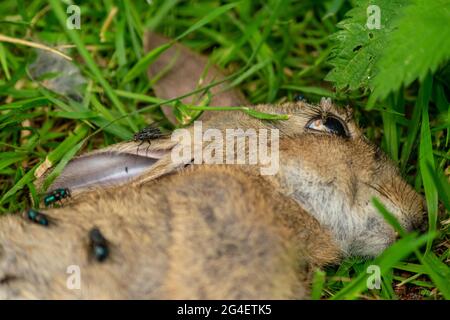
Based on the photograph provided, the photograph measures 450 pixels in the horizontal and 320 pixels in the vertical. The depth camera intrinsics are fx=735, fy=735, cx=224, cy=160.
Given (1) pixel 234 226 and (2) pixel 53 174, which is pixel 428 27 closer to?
(1) pixel 234 226

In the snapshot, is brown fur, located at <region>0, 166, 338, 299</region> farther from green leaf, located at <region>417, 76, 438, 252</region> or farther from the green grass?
green leaf, located at <region>417, 76, 438, 252</region>

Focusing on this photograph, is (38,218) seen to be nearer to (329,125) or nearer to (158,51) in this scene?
(329,125)

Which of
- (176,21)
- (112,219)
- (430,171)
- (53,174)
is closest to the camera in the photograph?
(112,219)

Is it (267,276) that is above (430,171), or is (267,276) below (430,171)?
below

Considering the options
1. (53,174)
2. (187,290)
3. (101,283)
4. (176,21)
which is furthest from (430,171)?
(176,21)

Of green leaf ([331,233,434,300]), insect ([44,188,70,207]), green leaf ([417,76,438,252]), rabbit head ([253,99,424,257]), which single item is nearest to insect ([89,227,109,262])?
insect ([44,188,70,207])

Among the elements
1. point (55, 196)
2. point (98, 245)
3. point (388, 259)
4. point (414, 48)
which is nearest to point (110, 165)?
point (55, 196)

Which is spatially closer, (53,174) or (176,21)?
(53,174)
